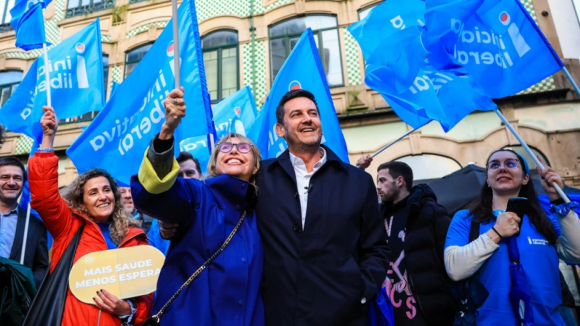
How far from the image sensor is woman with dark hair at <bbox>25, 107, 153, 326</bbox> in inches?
98.3

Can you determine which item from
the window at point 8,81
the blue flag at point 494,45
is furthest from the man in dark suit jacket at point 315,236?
the window at point 8,81

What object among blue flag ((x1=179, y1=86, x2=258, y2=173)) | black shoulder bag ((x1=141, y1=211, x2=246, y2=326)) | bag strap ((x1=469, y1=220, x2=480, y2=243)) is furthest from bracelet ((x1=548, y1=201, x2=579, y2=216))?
blue flag ((x1=179, y1=86, x2=258, y2=173))

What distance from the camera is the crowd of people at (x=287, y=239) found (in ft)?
5.99

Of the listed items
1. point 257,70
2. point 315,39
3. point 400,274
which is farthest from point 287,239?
point 315,39

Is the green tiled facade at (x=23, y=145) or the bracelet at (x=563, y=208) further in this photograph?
the green tiled facade at (x=23, y=145)

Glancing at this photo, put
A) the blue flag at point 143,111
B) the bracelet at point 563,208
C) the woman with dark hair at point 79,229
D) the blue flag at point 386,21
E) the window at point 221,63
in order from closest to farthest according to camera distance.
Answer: the woman with dark hair at point 79,229, the bracelet at point 563,208, the blue flag at point 143,111, the blue flag at point 386,21, the window at point 221,63

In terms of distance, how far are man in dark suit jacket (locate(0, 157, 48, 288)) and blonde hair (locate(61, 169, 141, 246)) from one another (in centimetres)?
87

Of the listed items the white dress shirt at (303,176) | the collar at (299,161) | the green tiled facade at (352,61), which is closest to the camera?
the white dress shirt at (303,176)

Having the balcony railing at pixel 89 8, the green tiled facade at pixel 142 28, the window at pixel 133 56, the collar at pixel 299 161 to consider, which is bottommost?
the collar at pixel 299 161

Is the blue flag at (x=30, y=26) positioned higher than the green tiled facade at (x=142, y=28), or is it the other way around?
the green tiled facade at (x=142, y=28)

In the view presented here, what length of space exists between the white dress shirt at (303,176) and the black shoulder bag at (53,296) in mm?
1532

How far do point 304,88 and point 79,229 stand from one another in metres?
2.93

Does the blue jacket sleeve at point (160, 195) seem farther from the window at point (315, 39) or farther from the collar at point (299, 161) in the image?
the window at point (315, 39)

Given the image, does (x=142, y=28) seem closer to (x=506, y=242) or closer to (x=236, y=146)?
(x=236, y=146)
